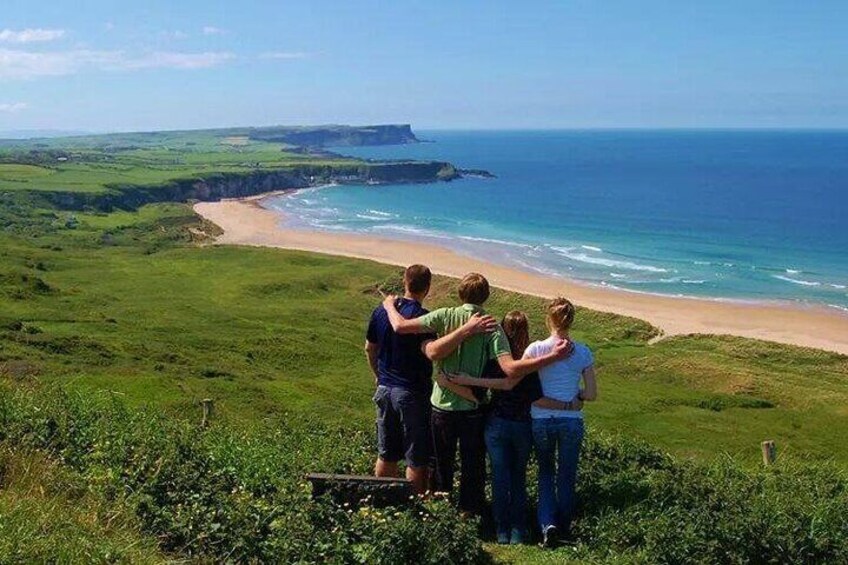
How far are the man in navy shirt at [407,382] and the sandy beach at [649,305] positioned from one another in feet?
141

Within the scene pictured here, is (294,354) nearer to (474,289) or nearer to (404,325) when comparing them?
(404,325)

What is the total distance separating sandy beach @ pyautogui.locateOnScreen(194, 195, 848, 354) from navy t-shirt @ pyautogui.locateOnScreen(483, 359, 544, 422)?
4307 cm

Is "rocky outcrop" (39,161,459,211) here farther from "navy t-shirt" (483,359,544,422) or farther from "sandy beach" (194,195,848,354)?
"navy t-shirt" (483,359,544,422)

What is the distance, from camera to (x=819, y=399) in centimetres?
3416

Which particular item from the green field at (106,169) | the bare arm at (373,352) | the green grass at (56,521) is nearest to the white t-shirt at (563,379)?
the bare arm at (373,352)

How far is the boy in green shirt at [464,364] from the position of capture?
7480mm

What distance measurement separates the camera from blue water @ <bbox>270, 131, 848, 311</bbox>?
68188 mm

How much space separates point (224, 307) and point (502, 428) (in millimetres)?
43723

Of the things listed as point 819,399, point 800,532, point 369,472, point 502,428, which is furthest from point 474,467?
point 819,399

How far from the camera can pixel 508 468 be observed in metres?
7.84

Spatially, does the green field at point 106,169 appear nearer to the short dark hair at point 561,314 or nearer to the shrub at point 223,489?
the shrub at point 223,489

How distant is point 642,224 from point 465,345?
94992mm

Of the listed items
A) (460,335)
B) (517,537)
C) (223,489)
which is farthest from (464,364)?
(223,489)

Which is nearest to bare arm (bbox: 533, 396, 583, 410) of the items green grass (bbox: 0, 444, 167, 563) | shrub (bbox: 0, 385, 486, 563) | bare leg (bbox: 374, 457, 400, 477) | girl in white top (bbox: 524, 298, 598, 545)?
girl in white top (bbox: 524, 298, 598, 545)
